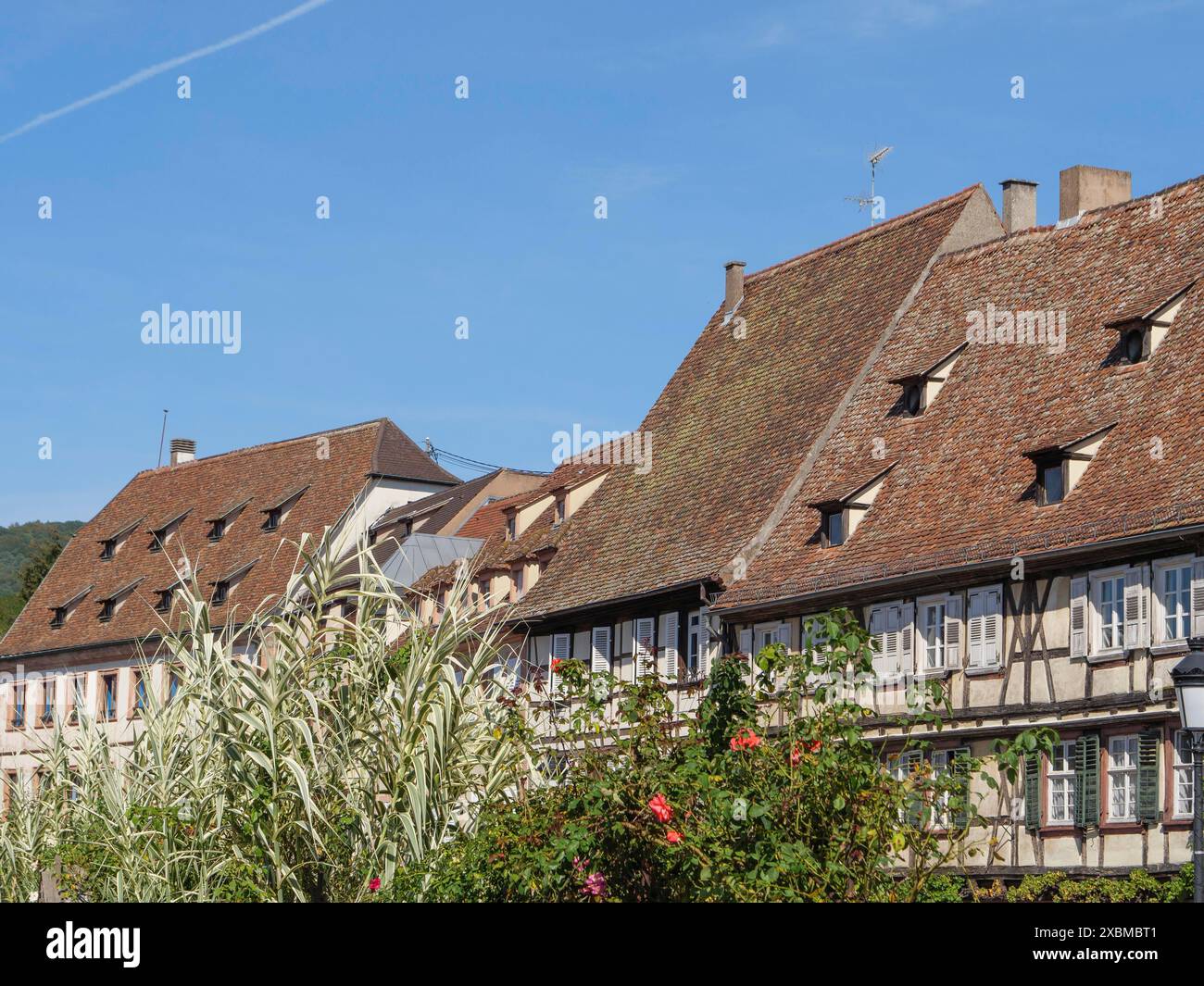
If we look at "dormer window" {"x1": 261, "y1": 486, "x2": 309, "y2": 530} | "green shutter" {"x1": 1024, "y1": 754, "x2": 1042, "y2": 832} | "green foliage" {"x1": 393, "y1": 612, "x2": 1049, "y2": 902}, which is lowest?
"green shutter" {"x1": 1024, "y1": 754, "x2": 1042, "y2": 832}

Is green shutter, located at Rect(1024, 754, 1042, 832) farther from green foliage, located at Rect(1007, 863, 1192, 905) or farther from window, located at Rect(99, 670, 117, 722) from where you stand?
window, located at Rect(99, 670, 117, 722)

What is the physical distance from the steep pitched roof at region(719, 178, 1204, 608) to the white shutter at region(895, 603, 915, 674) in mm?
610

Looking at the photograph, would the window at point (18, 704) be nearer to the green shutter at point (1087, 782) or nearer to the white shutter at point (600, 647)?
the white shutter at point (600, 647)

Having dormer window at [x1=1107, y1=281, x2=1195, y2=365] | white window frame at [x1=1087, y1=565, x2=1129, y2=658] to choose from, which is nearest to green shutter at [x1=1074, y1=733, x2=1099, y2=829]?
white window frame at [x1=1087, y1=565, x2=1129, y2=658]

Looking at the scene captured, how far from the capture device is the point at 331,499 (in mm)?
54031

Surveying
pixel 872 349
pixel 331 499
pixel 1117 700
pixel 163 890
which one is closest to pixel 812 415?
pixel 872 349

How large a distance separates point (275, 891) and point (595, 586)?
2052 cm

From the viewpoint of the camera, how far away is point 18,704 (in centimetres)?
5869

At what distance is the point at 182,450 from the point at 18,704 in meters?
10.5

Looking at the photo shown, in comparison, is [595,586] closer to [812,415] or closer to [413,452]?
A: [812,415]

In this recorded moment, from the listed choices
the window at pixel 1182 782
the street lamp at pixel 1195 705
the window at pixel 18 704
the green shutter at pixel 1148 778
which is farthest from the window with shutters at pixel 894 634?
the window at pixel 18 704

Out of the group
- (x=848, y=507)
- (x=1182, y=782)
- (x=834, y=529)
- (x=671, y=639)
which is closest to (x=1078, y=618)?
(x=1182, y=782)

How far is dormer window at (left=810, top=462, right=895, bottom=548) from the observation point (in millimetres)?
29891

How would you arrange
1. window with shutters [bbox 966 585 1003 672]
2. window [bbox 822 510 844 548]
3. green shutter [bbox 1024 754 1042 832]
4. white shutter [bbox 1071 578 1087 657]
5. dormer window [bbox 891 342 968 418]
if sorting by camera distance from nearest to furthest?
1. white shutter [bbox 1071 578 1087 657]
2. green shutter [bbox 1024 754 1042 832]
3. window with shutters [bbox 966 585 1003 672]
4. window [bbox 822 510 844 548]
5. dormer window [bbox 891 342 968 418]
